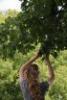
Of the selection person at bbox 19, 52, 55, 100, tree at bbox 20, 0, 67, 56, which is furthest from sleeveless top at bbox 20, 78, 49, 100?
tree at bbox 20, 0, 67, 56

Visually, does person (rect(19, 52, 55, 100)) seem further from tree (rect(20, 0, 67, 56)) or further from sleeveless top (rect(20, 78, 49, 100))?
tree (rect(20, 0, 67, 56))

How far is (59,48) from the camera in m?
8.45

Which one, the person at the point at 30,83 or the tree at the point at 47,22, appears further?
the tree at the point at 47,22

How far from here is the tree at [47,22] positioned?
316 inches

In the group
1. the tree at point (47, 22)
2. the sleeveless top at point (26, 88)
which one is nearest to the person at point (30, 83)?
the sleeveless top at point (26, 88)

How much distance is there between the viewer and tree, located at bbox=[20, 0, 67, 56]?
8.04 m

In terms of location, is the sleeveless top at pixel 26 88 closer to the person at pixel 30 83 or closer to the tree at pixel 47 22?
the person at pixel 30 83

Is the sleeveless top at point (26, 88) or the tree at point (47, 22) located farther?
the tree at point (47, 22)

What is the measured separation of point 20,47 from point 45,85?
1353mm

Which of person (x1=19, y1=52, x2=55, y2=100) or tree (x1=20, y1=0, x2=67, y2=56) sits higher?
tree (x1=20, y1=0, x2=67, y2=56)

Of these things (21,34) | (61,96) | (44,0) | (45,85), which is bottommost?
(61,96)

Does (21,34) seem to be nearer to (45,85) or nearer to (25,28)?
(25,28)

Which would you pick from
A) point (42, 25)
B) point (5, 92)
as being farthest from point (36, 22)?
point (5, 92)

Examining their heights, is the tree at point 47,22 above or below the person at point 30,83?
above
